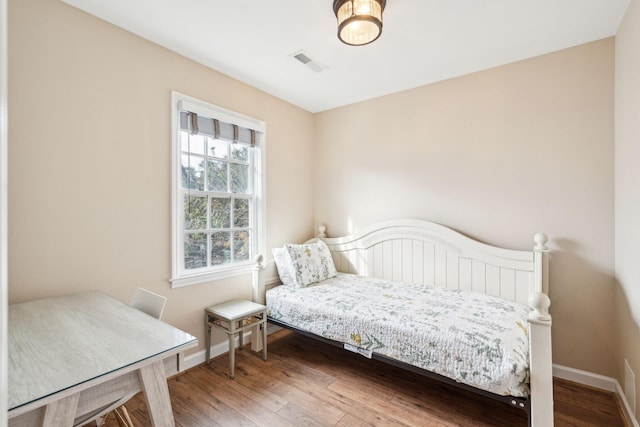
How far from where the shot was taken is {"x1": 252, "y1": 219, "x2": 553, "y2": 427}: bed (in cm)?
156

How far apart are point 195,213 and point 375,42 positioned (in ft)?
6.53

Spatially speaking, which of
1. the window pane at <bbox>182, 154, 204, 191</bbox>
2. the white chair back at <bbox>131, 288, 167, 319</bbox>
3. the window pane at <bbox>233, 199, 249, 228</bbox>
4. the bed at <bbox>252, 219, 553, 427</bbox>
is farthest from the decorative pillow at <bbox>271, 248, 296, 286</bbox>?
the white chair back at <bbox>131, 288, 167, 319</bbox>

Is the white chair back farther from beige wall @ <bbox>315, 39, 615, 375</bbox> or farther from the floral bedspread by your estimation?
beige wall @ <bbox>315, 39, 615, 375</bbox>

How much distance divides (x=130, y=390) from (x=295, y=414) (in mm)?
1192

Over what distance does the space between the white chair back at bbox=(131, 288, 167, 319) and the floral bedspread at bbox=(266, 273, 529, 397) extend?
117cm

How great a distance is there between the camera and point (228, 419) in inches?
73.2

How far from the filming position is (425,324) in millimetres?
1932

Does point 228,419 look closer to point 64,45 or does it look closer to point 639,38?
point 64,45

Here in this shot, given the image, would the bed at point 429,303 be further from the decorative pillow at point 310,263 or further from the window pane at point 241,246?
the window pane at point 241,246

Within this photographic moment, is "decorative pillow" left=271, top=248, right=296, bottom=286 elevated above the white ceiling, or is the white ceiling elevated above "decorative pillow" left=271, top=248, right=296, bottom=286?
the white ceiling

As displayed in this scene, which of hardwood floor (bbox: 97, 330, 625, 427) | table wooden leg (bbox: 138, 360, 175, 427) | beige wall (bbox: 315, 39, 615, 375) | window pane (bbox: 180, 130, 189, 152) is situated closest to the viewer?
table wooden leg (bbox: 138, 360, 175, 427)

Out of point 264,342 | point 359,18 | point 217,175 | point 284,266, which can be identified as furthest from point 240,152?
point 264,342

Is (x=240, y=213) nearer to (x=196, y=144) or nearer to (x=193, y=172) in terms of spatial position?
(x=193, y=172)

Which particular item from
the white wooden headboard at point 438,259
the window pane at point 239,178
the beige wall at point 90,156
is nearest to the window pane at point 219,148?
the window pane at point 239,178
